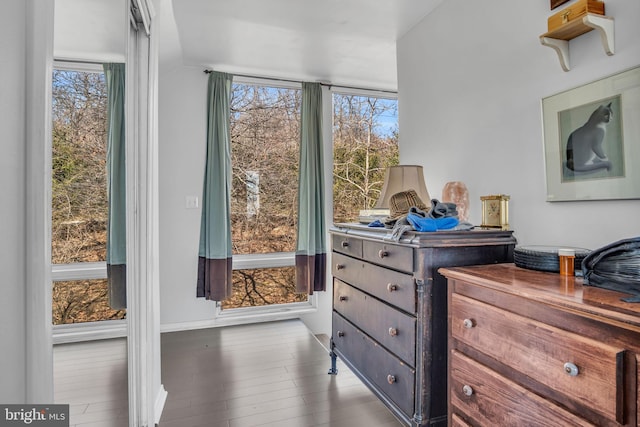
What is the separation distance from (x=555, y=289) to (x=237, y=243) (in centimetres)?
311

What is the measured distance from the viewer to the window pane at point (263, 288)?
3.75 m

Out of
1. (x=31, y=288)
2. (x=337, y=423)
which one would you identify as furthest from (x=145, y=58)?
(x=337, y=423)

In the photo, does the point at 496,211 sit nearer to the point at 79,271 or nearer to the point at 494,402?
the point at 494,402

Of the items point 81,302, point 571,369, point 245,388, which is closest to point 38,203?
point 81,302

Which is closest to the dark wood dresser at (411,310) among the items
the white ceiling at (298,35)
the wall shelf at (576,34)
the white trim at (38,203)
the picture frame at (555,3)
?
the wall shelf at (576,34)

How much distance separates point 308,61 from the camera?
3.31 meters

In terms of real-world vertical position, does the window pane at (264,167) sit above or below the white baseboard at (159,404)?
above

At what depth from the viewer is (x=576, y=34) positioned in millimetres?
1487

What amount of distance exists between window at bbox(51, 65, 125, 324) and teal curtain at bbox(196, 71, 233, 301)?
208 cm

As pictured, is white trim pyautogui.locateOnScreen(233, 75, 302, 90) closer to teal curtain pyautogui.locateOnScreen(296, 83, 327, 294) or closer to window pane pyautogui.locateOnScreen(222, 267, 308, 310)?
teal curtain pyautogui.locateOnScreen(296, 83, 327, 294)

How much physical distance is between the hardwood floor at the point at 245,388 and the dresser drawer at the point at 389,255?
95 centimetres

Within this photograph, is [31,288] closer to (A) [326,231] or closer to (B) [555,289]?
(B) [555,289]

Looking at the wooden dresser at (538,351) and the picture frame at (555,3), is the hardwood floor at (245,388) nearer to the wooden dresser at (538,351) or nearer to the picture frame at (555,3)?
the wooden dresser at (538,351)

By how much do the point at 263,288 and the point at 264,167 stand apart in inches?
53.1
